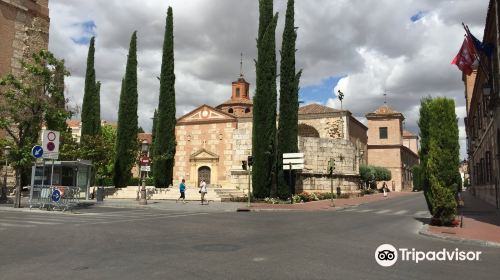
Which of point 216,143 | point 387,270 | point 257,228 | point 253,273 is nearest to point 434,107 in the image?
point 257,228

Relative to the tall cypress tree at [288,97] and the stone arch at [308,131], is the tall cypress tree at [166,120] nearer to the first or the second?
the tall cypress tree at [288,97]

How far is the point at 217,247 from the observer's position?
8.24 metres

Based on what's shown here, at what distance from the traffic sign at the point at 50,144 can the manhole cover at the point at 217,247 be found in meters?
12.0

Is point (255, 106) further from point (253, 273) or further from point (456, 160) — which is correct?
point (253, 273)

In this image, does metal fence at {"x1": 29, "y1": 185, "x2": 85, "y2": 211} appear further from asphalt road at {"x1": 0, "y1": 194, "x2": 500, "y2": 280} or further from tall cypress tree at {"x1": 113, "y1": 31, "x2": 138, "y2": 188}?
tall cypress tree at {"x1": 113, "y1": 31, "x2": 138, "y2": 188}

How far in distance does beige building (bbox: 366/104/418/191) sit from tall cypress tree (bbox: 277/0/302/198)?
43834 millimetres

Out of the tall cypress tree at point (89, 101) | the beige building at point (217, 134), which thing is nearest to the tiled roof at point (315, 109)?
the beige building at point (217, 134)

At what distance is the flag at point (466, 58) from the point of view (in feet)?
59.7

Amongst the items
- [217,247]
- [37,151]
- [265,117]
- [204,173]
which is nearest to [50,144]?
[37,151]

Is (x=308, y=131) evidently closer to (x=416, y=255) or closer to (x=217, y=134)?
(x=217, y=134)

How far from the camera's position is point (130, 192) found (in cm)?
3145

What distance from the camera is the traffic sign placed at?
1752cm

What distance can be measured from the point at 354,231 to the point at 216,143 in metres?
36.2

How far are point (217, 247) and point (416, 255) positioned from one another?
381 centimetres
